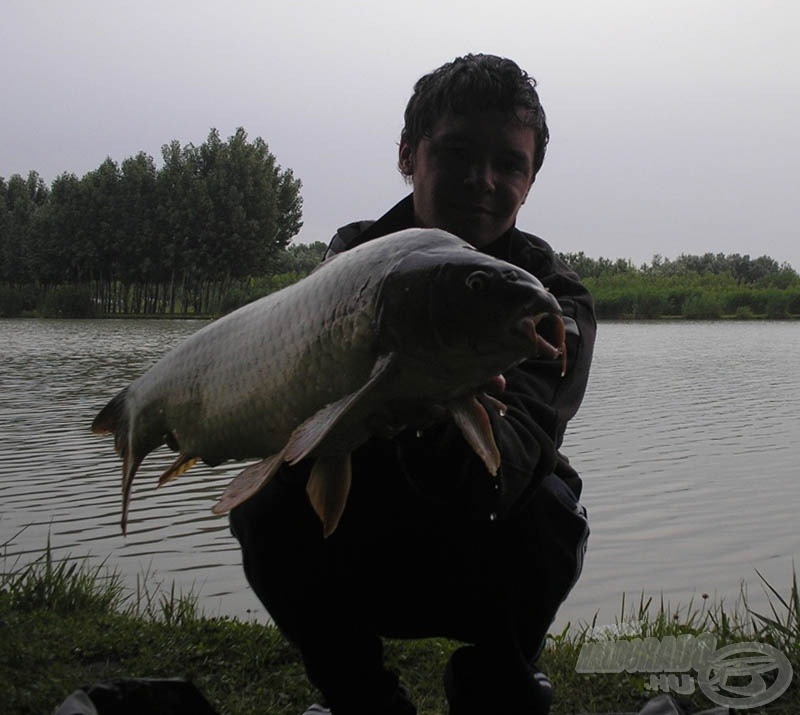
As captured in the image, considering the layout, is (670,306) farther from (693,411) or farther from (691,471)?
(691,471)

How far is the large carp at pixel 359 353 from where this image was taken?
105 cm

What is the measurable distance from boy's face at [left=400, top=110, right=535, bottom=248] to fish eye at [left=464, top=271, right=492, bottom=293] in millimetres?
799

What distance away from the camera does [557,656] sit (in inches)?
89.8

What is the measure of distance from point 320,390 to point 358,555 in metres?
0.65

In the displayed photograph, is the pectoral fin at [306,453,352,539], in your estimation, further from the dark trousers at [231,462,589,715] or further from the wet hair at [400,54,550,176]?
the wet hair at [400,54,550,176]

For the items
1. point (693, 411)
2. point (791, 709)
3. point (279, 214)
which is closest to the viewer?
point (791, 709)

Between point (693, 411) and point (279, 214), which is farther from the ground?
point (279, 214)

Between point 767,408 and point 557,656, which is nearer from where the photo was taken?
point 557,656

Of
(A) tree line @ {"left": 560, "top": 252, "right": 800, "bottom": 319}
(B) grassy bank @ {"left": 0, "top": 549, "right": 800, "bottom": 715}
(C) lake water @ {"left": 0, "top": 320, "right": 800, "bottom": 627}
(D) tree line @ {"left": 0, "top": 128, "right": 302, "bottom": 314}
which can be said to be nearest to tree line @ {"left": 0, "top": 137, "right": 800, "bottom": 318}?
(D) tree line @ {"left": 0, "top": 128, "right": 302, "bottom": 314}

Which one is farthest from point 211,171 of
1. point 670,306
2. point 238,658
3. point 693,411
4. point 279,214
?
point 238,658

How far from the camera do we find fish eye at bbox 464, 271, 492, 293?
1.04 meters

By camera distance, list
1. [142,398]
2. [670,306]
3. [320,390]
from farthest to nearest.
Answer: [670,306] → [142,398] → [320,390]

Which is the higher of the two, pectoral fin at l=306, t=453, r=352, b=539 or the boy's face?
the boy's face

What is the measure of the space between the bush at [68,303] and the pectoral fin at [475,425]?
124ft
